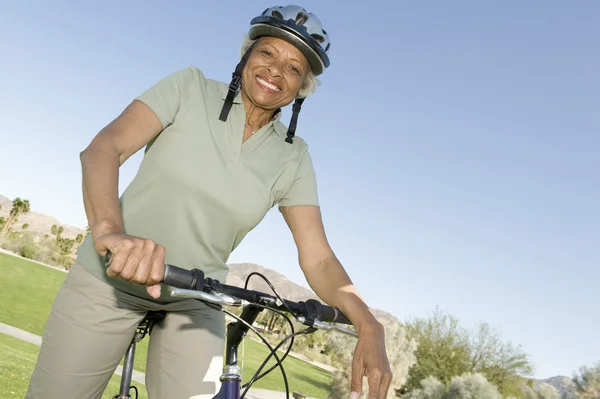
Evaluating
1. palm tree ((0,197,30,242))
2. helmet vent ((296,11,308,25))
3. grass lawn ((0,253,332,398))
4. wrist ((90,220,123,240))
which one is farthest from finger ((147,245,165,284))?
palm tree ((0,197,30,242))

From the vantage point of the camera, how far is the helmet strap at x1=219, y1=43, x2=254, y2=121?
278 cm

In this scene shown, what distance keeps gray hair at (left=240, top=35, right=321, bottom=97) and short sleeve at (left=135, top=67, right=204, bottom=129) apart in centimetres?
43

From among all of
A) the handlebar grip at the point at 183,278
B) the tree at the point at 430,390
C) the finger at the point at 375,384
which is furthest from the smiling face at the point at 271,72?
the tree at the point at 430,390

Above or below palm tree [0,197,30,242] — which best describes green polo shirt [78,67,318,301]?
below

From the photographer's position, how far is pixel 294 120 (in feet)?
10.3

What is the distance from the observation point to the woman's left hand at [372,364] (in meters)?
1.96

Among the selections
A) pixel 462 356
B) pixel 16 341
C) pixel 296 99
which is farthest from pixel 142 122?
pixel 462 356

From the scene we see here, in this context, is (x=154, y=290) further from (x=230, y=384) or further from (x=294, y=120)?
(x=294, y=120)

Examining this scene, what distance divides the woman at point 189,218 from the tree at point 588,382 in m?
17.8

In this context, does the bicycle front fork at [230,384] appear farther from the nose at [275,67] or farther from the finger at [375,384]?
the nose at [275,67]

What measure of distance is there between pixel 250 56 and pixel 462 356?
24.4m

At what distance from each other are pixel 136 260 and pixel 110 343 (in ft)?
4.38

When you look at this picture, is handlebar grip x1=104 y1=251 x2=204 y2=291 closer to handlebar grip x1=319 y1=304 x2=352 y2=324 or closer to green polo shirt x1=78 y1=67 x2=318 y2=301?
handlebar grip x1=319 y1=304 x2=352 y2=324

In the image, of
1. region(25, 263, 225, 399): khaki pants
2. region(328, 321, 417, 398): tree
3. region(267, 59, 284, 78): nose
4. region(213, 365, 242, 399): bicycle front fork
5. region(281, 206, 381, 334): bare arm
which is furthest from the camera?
region(328, 321, 417, 398): tree
